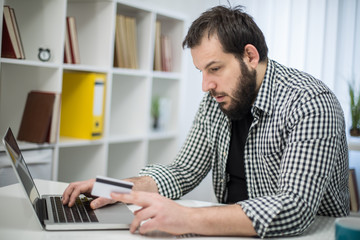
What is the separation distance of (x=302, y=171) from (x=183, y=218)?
1.18 feet

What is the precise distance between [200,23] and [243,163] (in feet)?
1.79

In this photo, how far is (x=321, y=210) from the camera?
1452 millimetres

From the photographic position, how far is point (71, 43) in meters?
2.55

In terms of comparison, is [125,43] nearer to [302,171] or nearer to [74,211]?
[74,211]

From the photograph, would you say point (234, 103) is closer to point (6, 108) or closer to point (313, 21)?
point (6, 108)

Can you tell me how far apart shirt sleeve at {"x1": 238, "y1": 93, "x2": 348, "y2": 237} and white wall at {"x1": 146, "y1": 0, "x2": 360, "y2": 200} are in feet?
6.39

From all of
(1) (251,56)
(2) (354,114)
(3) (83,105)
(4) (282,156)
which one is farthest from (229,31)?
(2) (354,114)

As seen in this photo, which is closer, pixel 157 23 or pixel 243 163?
pixel 243 163

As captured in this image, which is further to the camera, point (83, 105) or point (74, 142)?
point (83, 105)

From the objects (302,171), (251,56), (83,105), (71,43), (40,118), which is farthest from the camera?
(83,105)

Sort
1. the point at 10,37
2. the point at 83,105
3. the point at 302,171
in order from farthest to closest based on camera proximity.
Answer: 1. the point at 83,105
2. the point at 10,37
3. the point at 302,171

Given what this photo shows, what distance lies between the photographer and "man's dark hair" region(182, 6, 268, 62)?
59.0 inches

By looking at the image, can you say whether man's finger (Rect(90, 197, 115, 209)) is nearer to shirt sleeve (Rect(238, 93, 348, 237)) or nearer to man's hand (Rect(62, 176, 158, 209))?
man's hand (Rect(62, 176, 158, 209))

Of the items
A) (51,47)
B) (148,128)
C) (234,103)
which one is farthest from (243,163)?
(148,128)
